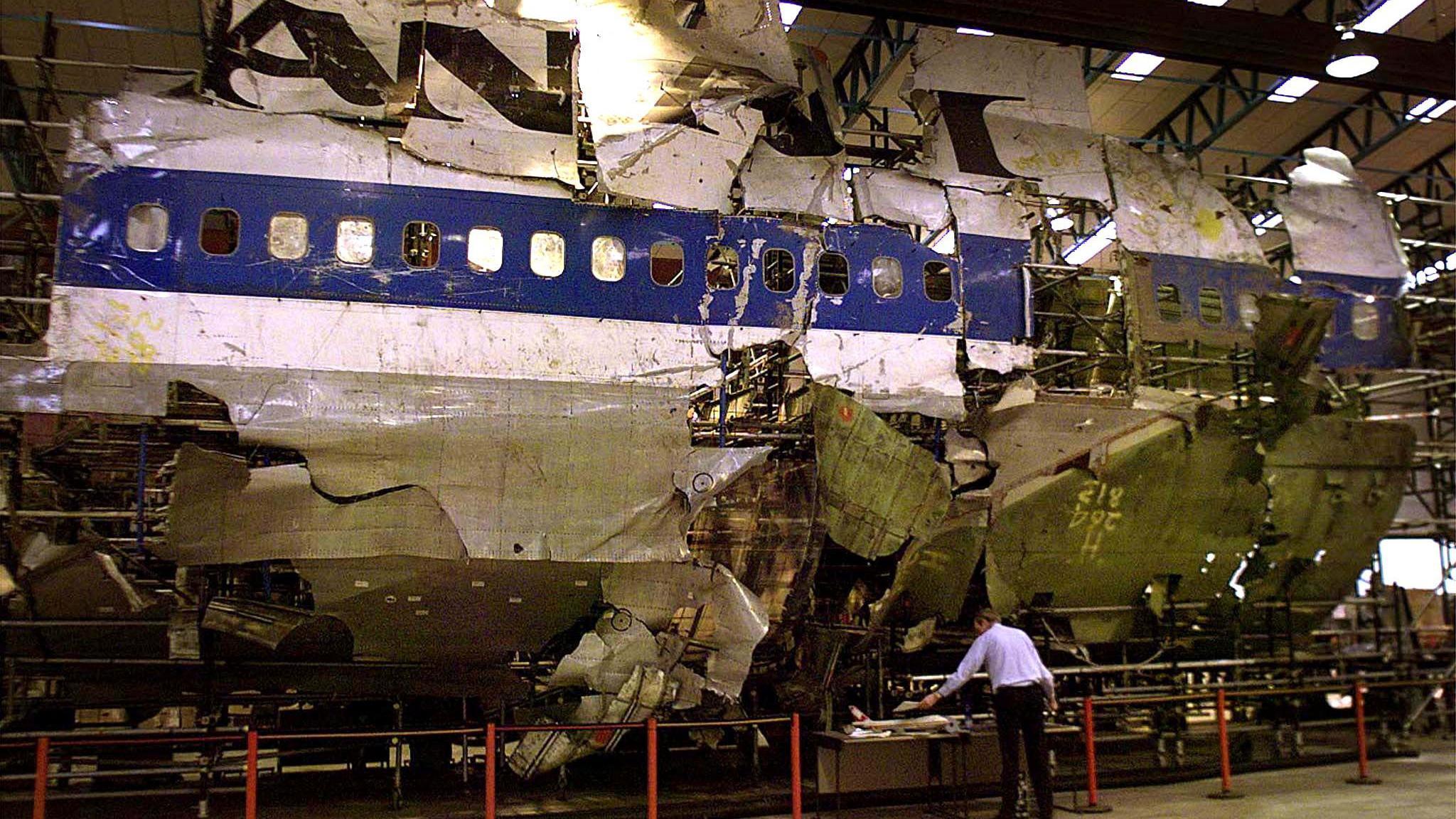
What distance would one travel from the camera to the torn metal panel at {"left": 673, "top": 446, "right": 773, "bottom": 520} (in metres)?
11.3

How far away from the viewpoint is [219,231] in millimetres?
11102

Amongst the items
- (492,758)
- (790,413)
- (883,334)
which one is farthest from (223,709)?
(883,334)

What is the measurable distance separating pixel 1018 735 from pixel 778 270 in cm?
582

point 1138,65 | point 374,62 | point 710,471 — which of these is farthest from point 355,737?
point 1138,65

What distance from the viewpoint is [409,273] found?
452 inches

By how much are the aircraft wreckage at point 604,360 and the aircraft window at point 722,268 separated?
0.04 m

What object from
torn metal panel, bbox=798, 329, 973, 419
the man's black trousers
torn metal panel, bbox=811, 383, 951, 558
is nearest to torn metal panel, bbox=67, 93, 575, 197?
torn metal panel, bbox=798, 329, 973, 419

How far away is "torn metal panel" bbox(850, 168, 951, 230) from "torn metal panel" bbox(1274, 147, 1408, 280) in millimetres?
5707

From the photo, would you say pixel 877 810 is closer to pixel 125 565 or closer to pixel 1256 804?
pixel 1256 804

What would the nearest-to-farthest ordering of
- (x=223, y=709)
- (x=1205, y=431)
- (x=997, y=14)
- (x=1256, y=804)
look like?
(x=1256, y=804) < (x=223, y=709) < (x=1205, y=431) < (x=997, y=14)

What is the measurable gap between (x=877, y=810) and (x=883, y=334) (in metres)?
5.29

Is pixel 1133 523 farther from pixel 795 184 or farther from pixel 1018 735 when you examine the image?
pixel 795 184

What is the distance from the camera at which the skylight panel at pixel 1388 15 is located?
19.1m

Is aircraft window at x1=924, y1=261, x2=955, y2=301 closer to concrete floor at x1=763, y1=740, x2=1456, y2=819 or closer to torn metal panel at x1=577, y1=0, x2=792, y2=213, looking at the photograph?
torn metal panel at x1=577, y1=0, x2=792, y2=213
